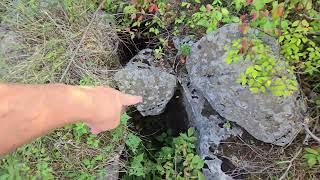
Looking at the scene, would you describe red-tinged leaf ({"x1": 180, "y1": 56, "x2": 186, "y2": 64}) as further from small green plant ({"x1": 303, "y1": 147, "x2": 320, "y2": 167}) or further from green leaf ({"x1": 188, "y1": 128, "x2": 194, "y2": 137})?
small green plant ({"x1": 303, "y1": 147, "x2": 320, "y2": 167})

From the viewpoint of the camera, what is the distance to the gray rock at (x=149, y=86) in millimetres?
3646

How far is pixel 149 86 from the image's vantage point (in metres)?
3.65

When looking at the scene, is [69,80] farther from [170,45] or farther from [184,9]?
[184,9]

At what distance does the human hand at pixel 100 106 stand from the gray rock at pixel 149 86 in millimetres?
1503

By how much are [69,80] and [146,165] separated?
1.04 meters

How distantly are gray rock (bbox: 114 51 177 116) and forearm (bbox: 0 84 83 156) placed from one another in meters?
1.58

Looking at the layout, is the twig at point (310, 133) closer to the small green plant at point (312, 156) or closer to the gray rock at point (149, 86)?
the small green plant at point (312, 156)

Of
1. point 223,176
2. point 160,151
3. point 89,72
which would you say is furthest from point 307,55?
point 89,72

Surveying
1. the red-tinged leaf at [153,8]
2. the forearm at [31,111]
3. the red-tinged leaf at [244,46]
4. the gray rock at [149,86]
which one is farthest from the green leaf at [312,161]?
the red-tinged leaf at [153,8]

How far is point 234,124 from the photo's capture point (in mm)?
3412

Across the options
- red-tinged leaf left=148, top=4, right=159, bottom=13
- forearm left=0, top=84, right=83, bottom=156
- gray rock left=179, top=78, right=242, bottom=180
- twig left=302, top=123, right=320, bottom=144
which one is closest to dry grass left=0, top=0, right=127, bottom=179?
red-tinged leaf left=148, top=4, right=159, bottom=13

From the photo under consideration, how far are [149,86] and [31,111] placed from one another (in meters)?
1.83

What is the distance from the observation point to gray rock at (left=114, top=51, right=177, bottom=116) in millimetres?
3646

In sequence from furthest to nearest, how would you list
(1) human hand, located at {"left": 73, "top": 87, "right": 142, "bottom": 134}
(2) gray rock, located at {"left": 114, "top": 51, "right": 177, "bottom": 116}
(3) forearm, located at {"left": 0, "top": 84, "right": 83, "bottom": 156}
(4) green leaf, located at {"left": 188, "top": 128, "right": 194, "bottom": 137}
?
(2) gray rock, located at {"left": 114, "top": 51, "right": 177, "bottom": 116}
(4) green leaf, located at {"left": 188, "top": 128, "right": 194, "bottom": 137}
(1) human hand, located at {"left": 73, "top": 87, "right": 142, "bottom": 134}
(3) forearm, located at {"left": 0, "top": 84, "right": 83, "bottom": 156}
